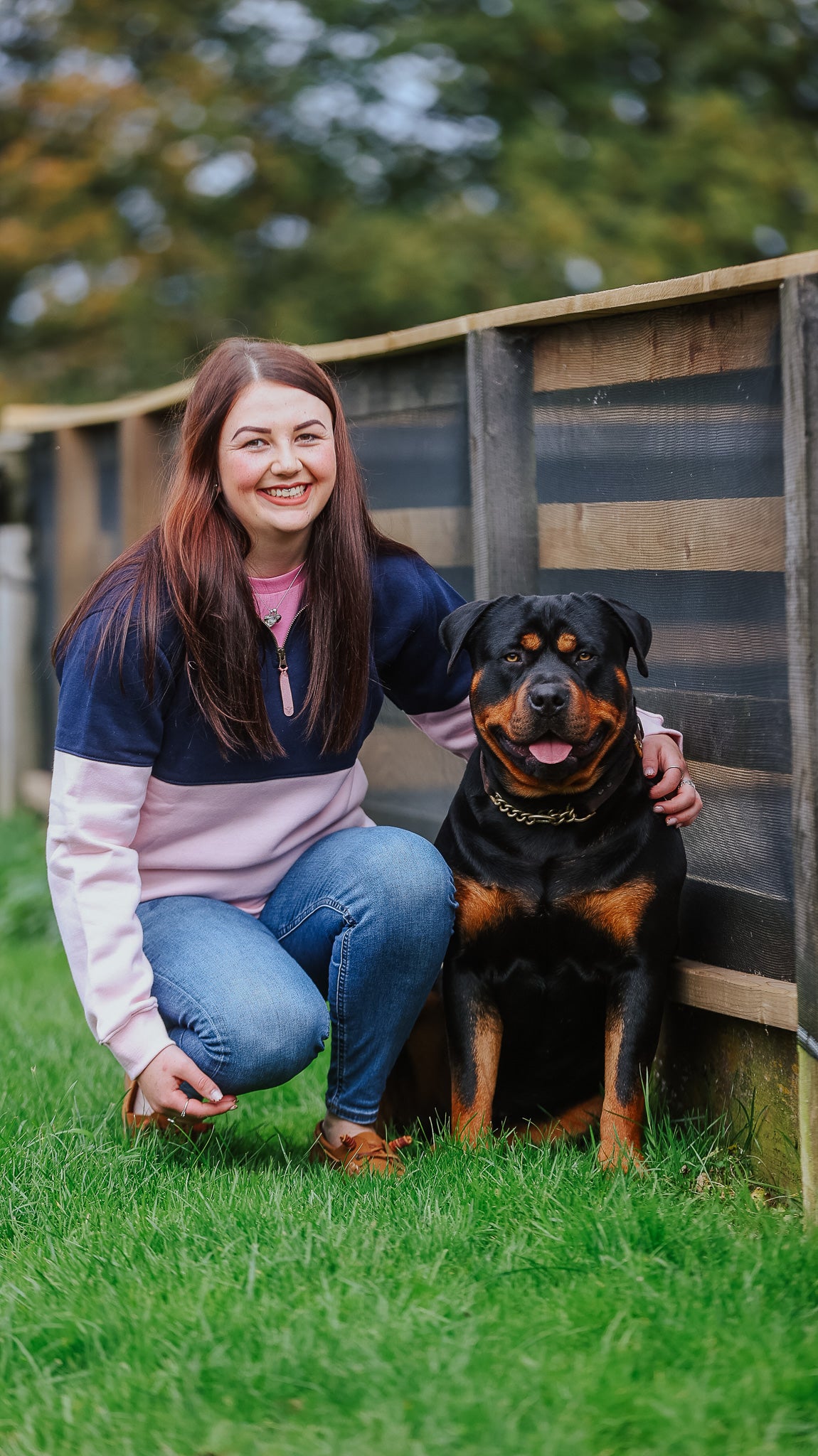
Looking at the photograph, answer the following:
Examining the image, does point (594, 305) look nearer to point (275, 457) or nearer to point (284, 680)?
point (275, 457)

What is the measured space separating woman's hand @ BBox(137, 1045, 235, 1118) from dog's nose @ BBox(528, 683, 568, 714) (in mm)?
941

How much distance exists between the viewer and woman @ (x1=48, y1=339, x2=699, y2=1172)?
2.88 m

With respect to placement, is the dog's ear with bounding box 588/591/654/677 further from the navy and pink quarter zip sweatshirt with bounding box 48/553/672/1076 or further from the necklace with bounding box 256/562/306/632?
the necklace with bounding box 256/562/306/632

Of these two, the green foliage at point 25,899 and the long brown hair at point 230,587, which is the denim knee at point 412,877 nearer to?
the long brown hair at point 230,587

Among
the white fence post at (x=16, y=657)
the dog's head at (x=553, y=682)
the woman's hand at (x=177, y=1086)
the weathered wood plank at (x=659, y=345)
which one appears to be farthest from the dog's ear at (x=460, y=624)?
the white fence post at (x=16, y=657)

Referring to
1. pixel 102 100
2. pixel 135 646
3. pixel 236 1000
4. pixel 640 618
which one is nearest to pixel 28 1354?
pixel 236 1000

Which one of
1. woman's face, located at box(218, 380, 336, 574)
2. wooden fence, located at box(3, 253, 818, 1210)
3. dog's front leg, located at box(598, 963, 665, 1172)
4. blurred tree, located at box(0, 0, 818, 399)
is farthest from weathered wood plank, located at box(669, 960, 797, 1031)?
blurred tree, located at box(0, 0, 818, 399)

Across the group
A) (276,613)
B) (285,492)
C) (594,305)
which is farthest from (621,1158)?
(594,305)

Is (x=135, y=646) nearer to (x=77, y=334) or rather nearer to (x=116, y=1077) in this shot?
(x=116, y=1077)

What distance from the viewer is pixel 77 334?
1565cm

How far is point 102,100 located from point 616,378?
43.8 feet

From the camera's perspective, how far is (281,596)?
3105 millimetres

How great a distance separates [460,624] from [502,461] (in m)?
0.69

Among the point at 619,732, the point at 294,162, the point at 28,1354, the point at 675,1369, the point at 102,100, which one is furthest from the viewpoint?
the point at 294,162
